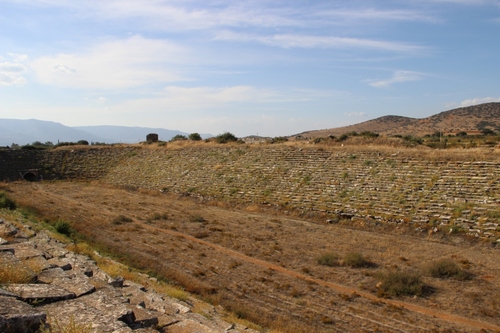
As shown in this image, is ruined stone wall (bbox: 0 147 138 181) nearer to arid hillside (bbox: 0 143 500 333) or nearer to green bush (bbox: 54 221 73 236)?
arid hillside (bbox: 0 143 500 333)

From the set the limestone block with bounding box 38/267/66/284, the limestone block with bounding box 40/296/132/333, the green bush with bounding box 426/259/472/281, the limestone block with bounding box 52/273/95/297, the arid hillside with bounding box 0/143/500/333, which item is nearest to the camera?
the limestone block with bounding box 40/296/132/333

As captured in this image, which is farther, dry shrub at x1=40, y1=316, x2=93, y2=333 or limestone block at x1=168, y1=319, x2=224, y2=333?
limestone block at x1=168, y1=319, x2=224, y2=333

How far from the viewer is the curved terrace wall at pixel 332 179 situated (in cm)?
2061

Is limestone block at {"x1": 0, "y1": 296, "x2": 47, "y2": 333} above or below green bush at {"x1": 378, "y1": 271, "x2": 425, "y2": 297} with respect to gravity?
above

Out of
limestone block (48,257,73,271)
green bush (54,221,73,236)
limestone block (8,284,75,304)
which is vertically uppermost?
limestone block (8,284,75,304)

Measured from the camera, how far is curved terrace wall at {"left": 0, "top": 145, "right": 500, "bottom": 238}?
20.6 meters

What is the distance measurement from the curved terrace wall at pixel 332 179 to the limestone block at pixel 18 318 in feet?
63.6

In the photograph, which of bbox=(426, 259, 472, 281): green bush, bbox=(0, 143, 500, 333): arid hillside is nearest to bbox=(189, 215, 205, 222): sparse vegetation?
bbox=(0, 143, 500, 333): arid hillside

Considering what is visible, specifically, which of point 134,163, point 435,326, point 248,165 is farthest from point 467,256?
point 134,163

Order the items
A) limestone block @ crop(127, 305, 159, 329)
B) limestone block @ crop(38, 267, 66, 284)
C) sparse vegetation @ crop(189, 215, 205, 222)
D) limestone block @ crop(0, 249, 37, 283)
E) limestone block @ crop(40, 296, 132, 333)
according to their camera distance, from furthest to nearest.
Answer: sparse vegetation @ crop(189, 215, 205, 222), limestone block @ crop(38, 267, 66, 284), limestone block @ crop(0, 249, 37, 283), limestone block @ crop(127, 305, 159, 329), limestone block @ crop(40, 296, 132, 333)

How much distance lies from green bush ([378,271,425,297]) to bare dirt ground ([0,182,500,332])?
29 cm

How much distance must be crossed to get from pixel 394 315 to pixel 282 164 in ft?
72.0

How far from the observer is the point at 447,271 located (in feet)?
45.8

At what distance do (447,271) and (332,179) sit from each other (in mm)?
13754
